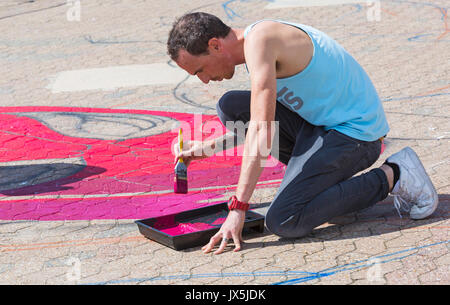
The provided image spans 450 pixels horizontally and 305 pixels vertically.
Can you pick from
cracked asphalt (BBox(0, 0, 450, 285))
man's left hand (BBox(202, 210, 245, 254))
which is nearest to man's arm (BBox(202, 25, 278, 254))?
man's left hand (BBox(202, 210, 245, 254))

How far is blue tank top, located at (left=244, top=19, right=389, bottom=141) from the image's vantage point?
3547 millimetres

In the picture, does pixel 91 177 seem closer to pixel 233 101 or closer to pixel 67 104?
pixel 233 101

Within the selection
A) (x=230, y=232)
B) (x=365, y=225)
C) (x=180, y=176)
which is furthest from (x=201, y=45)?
(x=365, y=225)

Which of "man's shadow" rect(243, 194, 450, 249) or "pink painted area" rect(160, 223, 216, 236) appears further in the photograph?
"pink painted area" rect(160, 223, 216, 236)

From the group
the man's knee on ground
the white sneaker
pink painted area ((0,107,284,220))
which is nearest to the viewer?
the man's knee on ground

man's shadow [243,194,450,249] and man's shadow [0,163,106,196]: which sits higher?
man's shadow [243,194,450,249]

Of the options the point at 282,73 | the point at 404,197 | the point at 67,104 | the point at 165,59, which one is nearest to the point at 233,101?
the point at 282,73

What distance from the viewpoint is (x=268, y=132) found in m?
3.29

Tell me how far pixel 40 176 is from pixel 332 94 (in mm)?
2413

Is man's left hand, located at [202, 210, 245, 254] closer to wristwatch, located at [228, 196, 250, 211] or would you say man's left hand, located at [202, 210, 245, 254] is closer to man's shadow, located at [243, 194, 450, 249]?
wristwatch, located at [228, 196, 250, 211]

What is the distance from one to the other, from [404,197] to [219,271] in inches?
45.6

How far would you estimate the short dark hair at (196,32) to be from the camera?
11.0 feet

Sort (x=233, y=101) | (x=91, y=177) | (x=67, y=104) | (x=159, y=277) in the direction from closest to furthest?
(x=159, y=277) → (x=233, y=101) → (x=91, y=177) → (x=67, y=104)

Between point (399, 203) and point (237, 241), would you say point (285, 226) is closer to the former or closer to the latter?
point (237, 241)
